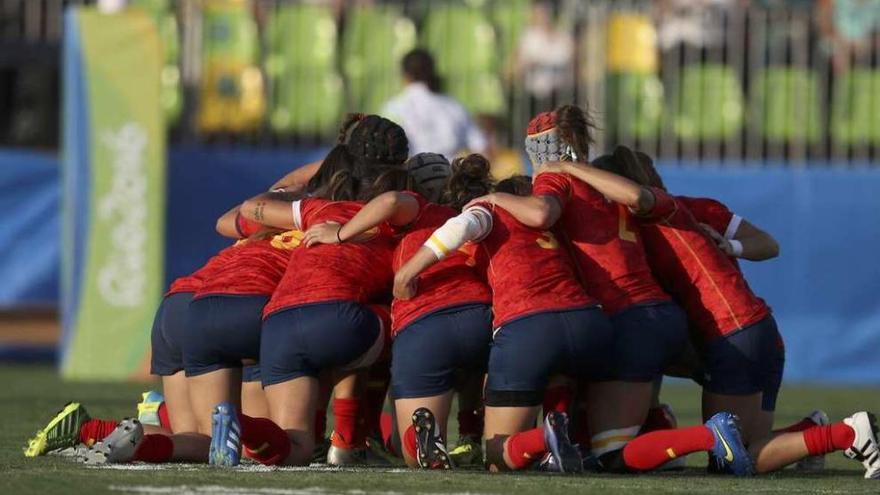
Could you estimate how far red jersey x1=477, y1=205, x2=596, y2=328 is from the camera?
721 cm

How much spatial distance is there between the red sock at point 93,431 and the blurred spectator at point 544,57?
794cm

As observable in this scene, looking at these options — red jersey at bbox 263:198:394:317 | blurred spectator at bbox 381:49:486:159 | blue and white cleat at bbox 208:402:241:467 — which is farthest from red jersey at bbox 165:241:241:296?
blurred spectator at bbox 381:49:486:159

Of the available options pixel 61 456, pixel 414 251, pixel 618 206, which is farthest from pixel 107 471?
pixel 618 206

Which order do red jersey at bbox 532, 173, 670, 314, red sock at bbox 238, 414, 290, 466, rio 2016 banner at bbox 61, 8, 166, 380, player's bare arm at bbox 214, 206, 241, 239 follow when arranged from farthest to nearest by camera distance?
1. rio 2016 banner at bbox 61, 8, 166, 380
2. player's bare arm at bbox 214, 206, 241, 239
3. red jersey at bbox 532, 173, 670, 314
4. red sock at bbox 238, 414, 290, 466

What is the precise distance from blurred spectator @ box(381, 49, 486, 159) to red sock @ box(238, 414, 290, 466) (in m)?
5.41

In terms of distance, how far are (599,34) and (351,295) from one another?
7902 mm

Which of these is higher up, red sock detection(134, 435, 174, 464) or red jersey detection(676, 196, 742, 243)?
red jersey detection(676, 196, 742, 243)

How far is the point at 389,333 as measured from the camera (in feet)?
24.8

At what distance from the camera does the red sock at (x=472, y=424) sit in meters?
7.99

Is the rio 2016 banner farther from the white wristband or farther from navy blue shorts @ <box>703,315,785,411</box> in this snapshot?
navy blue shorts @ <box>703,315,785,411</box>

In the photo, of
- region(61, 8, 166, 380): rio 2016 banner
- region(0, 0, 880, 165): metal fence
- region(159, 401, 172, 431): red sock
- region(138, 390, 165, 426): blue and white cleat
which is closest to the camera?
region(159, 401, 172, 431): red sock

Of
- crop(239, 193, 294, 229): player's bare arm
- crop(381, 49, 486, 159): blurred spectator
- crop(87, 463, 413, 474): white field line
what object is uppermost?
crop(381, 49, 486, 159): blurred spectator

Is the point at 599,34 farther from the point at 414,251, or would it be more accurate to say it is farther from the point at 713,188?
the point at 414,251

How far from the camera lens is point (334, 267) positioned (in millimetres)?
7414
